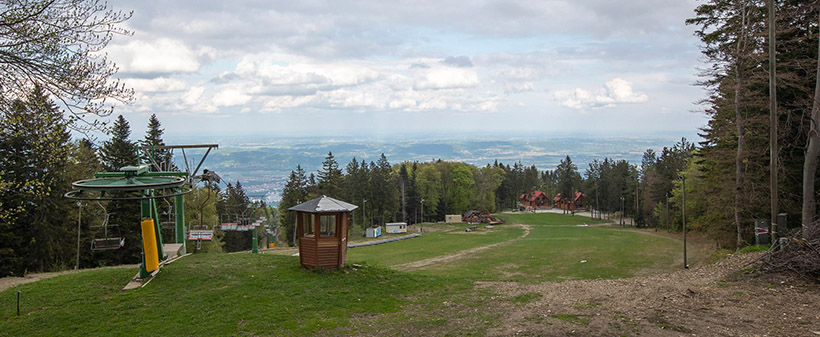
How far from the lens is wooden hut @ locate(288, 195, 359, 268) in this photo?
1483 cm

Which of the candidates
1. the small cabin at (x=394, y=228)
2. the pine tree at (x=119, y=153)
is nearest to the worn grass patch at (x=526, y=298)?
the pine tree at (x=119, y=153)

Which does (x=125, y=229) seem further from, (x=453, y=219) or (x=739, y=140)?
(x=453, y=219)

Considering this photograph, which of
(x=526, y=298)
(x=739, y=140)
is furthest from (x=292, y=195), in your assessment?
(x=526, y=298)

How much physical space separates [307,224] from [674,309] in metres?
11.0

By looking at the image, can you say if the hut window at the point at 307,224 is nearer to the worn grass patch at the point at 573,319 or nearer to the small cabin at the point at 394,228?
the worn grass patch at the point at 573,319

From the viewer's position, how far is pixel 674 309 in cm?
1009

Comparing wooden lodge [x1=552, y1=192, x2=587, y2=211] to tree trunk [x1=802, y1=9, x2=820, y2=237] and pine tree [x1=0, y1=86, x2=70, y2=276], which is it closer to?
tree trunk [x1=802, y1=9, x2=820, y2=237]

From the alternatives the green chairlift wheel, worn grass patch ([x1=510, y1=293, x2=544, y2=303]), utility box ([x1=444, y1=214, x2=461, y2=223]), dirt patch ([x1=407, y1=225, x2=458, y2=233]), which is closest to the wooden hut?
the green chairlift wheel

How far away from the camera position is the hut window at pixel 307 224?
15.2 m

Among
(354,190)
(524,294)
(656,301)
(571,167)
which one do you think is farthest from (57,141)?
(571,167)

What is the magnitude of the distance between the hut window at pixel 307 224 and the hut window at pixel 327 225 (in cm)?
45

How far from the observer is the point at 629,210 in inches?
3169

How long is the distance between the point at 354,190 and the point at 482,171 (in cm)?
3572

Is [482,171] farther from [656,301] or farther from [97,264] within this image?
[656,301]
